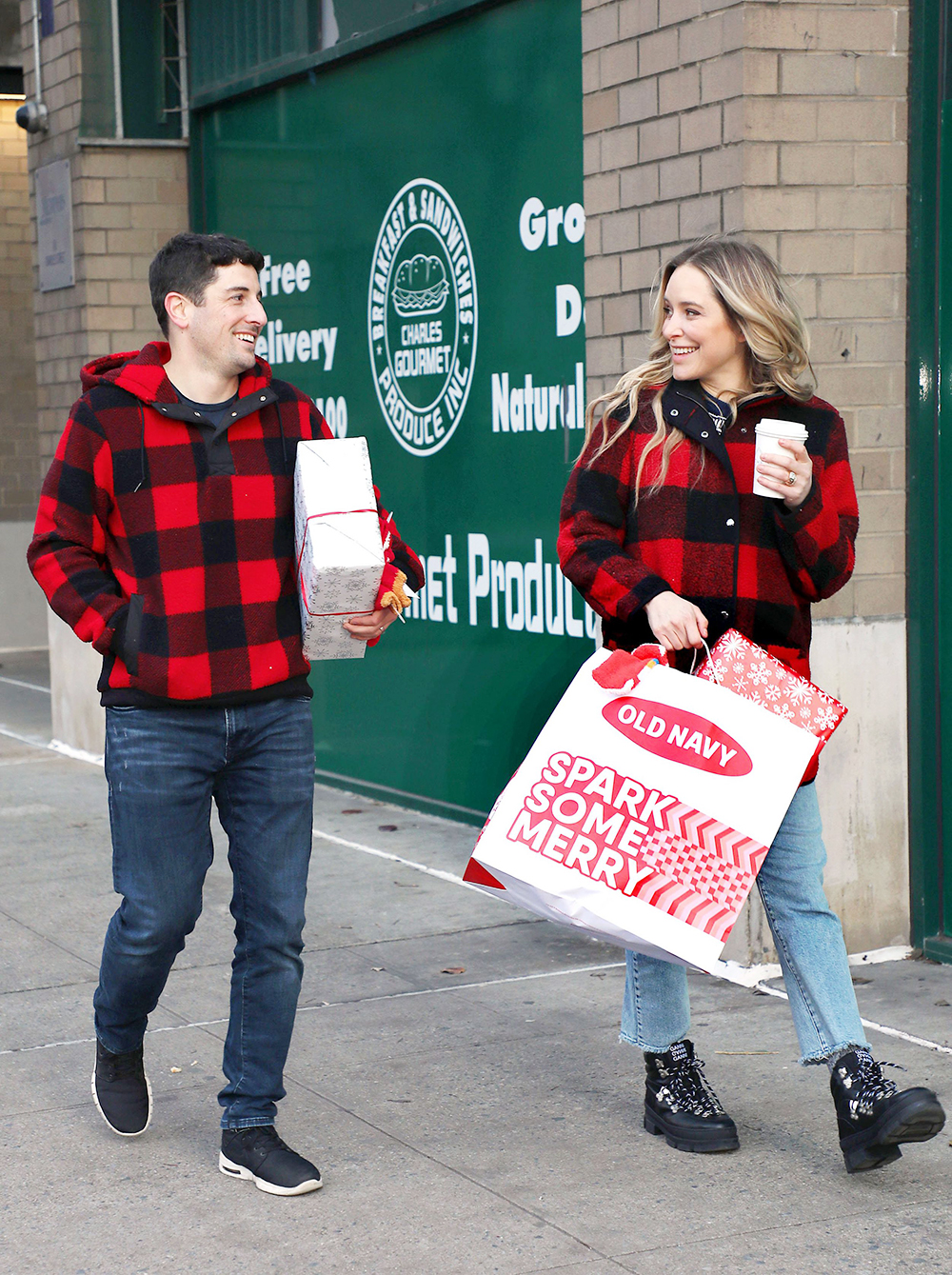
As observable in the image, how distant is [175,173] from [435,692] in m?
3.35

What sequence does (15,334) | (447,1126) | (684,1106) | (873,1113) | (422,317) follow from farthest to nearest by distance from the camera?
(15,334), (422,317), (447,1126), (684,1106), (873,1113)

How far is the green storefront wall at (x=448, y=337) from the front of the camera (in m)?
6.26

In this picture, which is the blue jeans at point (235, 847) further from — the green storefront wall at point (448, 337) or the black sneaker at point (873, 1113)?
the green storefront wall at point (448, 337)

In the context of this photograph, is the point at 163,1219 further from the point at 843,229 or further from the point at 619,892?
the point at 843,229

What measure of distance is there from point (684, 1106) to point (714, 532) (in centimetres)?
123

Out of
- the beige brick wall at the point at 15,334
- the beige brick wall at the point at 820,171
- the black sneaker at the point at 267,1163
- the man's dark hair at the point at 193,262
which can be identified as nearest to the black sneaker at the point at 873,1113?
the black sneaker at the point at 267,1163

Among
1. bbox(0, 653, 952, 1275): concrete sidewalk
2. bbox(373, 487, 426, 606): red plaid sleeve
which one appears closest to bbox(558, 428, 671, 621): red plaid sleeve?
bbox(373, 487, 426, 606): red plaid sleeve

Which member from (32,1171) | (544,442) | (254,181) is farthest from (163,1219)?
(254,181)

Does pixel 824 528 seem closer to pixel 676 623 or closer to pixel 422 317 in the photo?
pixel 676 623

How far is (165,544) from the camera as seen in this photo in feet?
11.5

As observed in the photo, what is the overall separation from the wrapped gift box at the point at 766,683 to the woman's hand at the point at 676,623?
5 cm

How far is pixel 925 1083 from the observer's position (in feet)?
13.3

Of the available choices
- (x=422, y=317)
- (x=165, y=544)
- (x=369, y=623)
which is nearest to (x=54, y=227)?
(x=422, y=317)

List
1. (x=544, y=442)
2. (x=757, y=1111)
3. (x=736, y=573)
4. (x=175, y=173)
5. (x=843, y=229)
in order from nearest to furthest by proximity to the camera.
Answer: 1. (x=736, y=573)
2. (x=757, y=1111)
3. (x=843, y=229)
4. (x=544, y=442)
5. (x=175, y=173)
